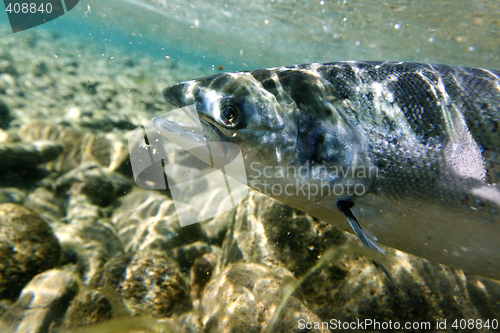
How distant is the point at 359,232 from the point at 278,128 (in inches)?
31.0

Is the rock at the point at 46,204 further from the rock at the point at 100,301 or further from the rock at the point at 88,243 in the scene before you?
the rock at the point at 100,301

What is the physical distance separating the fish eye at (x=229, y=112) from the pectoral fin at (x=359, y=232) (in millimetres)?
877

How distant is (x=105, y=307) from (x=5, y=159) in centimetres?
244

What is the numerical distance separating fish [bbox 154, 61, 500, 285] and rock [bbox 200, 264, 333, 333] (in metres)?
0.78

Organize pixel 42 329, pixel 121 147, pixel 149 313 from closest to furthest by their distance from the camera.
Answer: pixel 42 329 < pixel 149 313 < pixel 121 147

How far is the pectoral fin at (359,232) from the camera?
1.36 metres

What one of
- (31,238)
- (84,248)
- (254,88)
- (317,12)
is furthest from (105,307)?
(317,12)

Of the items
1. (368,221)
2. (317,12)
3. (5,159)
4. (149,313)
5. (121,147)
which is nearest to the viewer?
(368,221)

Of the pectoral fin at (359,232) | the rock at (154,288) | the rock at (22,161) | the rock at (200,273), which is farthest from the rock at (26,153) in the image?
the pectoral fin at (359,232)

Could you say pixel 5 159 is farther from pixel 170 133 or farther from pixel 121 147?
pixel 170 133

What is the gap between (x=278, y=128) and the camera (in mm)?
1547

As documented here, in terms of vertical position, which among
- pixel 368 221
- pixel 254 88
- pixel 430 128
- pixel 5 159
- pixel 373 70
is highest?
pixel 373 70

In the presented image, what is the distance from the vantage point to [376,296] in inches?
77.5

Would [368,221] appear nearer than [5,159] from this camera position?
Yes
